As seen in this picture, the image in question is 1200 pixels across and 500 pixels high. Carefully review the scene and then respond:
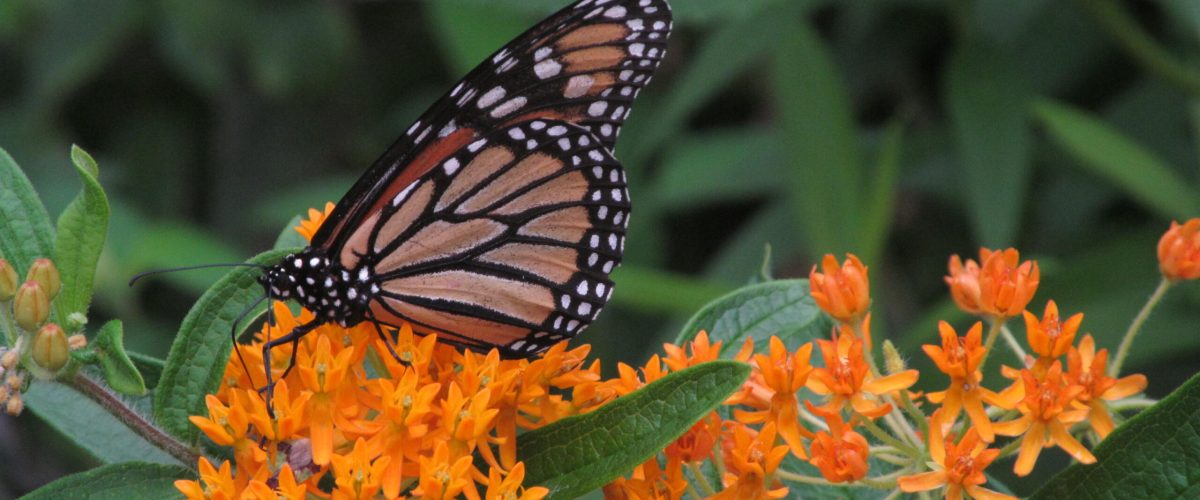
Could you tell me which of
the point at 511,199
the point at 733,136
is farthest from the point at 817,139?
the point at 511,199

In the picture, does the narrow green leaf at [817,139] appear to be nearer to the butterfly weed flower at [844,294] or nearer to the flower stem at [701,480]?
the butterfly weed flower at [844,294]

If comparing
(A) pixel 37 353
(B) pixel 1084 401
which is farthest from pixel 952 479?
(A) pixel 37 353

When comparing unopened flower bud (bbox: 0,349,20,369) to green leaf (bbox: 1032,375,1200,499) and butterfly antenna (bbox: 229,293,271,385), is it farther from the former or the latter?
green leaf (bbox: 1032,375,1200,499)

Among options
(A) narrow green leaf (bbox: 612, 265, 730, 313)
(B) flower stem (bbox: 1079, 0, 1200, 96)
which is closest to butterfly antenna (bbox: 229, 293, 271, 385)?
(A) narrow green leaf (bbox: 612, 265, 730, 313)

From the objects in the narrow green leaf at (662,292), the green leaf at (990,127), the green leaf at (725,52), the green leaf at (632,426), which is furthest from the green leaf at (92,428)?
the green leaf at (990,127)

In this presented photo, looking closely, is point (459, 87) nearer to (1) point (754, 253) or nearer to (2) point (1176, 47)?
(1) point (754, 253)

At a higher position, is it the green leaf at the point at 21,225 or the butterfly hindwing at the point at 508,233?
the green leaf at the point at 21,225
